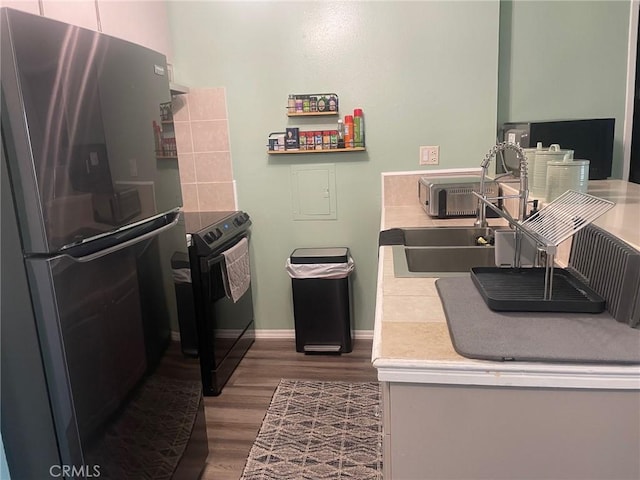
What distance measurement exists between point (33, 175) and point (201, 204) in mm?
2078

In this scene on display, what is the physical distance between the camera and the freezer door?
3.42 ft

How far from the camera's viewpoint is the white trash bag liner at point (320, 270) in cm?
284

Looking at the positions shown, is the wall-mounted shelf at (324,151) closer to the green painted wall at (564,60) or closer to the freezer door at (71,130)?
the green painted wall at (564,60)

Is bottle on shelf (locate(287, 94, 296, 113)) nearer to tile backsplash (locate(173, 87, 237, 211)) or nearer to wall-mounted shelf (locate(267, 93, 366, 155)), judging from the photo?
wall-mounted shelf (locate(267, 93, 366, 155))

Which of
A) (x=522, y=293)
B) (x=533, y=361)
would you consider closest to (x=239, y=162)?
(x=522, y=293)

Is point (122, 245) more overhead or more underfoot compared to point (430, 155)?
more underfoot

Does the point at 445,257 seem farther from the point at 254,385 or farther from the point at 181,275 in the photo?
the point at 254,385

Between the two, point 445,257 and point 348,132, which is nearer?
point 445,257

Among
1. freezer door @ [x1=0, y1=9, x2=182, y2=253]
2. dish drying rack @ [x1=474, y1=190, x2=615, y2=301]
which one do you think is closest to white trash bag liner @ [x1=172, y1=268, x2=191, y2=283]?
freezer door @ [x1=0, y1=9, x2=182, y2=253]

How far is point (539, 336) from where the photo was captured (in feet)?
3.30

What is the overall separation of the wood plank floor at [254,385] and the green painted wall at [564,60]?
181 centimetres

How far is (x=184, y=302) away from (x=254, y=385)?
0.95 meters

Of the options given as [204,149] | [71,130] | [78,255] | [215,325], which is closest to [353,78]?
[204,149]

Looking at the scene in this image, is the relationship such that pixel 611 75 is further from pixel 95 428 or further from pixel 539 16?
pixel 95 428
